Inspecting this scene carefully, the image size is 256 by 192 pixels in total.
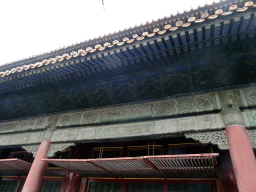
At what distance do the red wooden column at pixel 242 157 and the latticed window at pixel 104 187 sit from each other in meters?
3.42

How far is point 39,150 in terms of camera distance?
4.59 meters

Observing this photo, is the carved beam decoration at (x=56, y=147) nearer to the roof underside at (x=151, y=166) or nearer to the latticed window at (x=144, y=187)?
the roof underside at (x=151, y=166)

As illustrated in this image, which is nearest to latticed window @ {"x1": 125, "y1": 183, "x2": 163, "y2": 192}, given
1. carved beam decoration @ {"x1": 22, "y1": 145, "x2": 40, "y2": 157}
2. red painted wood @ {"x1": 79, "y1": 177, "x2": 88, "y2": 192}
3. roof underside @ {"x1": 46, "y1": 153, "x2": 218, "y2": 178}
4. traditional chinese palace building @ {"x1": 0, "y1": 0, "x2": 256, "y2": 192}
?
traditional chinese palace building @ {"x1": 0, "y1": 0, "x2": 256, "y2": 192}

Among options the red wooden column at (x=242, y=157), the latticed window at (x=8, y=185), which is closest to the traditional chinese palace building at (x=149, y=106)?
the red wooden column at (x=242, y=157)

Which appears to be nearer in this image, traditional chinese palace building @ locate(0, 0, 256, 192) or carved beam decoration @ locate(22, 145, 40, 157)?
traditional chinese palace building @ locate(0, 0, 256, 192)

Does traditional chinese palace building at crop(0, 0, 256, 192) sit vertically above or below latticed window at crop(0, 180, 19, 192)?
above

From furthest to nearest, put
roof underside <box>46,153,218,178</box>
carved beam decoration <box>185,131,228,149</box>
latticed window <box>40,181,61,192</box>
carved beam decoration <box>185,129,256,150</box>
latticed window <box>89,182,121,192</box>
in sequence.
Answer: latticed window <box>40,181,61,192</box>, latticed window <box>89,182,121,192</box>, roof underside <box>46,153,218,178</box>, carved beam decoration <box>185,131,228,149</box>, carved beam decoration <box>185,129,256,150</box>

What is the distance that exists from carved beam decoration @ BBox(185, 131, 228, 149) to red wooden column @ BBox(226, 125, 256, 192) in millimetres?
84

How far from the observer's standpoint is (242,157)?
2750 millimetres

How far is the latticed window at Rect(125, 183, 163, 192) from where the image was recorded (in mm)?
4652

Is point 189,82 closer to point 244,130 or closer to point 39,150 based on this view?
point 244,130

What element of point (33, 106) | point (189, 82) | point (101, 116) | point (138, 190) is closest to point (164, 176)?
point (138, 190)

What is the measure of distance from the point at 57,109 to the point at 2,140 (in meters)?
2.17

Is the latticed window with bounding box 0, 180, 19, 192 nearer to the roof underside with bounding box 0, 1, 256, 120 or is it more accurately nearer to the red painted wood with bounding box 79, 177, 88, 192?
the red painted wood with bounding box 79, 177, 88, 192
